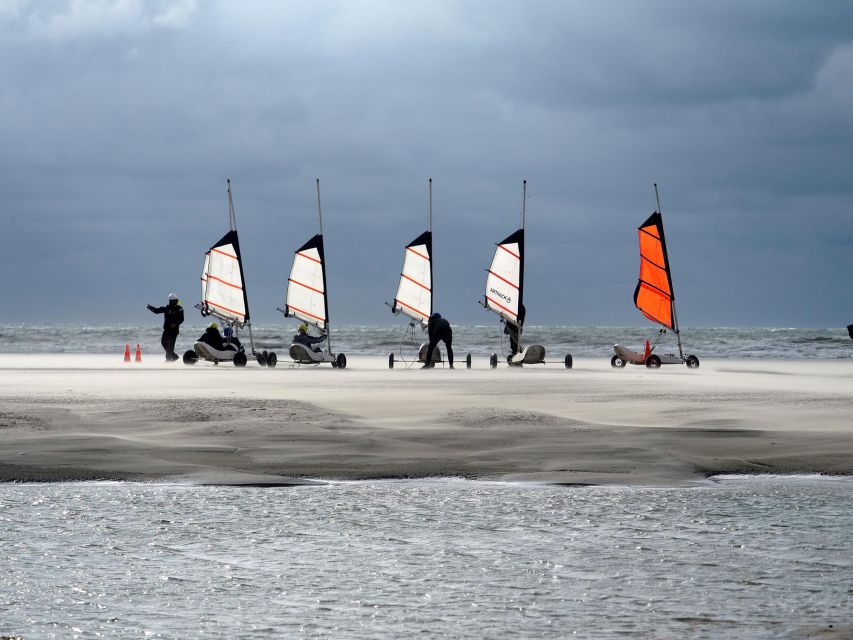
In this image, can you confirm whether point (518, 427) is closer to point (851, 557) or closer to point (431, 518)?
point (431, 518)

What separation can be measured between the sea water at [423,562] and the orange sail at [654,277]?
87.7ft

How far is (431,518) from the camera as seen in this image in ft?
20.9

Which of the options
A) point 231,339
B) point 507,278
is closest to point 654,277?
point 507,278

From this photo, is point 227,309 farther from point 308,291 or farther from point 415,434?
point 415,434

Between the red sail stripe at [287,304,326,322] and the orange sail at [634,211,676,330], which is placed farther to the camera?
the orange sail at [634,211,676,330]

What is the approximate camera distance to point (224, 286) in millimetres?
33156

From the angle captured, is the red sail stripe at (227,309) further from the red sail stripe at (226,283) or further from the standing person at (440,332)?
the standing person at (440,332)

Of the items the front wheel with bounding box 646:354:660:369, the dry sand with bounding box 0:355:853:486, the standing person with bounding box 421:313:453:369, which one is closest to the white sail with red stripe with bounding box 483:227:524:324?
the standing person with bounding box 421:313:453:369

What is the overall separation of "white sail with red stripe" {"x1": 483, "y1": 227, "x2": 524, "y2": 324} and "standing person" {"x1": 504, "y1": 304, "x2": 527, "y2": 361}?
0.80 ft

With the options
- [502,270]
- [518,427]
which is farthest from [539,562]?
[502,270]

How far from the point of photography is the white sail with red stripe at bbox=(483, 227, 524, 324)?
113ft

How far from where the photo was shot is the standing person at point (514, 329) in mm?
33025

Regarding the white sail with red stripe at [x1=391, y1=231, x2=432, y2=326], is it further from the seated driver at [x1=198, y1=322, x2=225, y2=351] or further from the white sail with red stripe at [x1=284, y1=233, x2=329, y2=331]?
the seated driver at [x1=198, y1=322, x2=225, y2=351]

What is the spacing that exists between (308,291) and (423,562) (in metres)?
28.6
